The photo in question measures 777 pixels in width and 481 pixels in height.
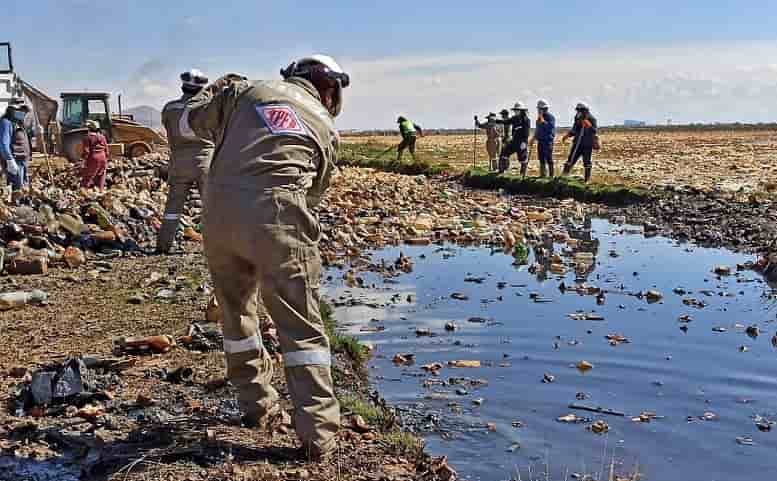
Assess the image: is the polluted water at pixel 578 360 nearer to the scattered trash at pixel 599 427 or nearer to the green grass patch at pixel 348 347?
the scattered trash at pixel 599 427

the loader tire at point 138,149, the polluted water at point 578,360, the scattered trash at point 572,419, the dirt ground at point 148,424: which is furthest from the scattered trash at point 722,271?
the loader tire at point 138,149

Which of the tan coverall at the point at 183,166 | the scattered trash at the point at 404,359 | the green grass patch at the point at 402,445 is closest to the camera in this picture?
the green grass patch at the point at 402,445

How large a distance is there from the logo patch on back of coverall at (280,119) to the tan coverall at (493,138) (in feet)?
66.6

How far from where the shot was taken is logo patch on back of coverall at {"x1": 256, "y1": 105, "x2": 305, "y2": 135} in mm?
4117

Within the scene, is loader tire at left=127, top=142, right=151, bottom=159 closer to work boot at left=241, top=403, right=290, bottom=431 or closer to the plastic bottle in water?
the plastic bottle in water

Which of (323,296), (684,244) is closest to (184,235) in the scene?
(323,296)

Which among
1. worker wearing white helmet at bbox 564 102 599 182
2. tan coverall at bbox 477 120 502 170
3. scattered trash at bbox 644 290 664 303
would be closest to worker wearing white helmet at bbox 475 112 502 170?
tan coverall at bbox 477 120 502 170

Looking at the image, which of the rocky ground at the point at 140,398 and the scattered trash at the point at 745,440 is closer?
the rocky ground at the point at 140,398

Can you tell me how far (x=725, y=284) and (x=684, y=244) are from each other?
3.60m

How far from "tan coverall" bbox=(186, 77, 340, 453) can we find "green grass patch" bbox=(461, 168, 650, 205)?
613 inches

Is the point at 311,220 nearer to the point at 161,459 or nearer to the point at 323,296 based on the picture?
the point at 161,459

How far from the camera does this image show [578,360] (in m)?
7.57

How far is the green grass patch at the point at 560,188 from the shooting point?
19281 millimetres

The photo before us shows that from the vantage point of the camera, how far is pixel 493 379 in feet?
23.1
